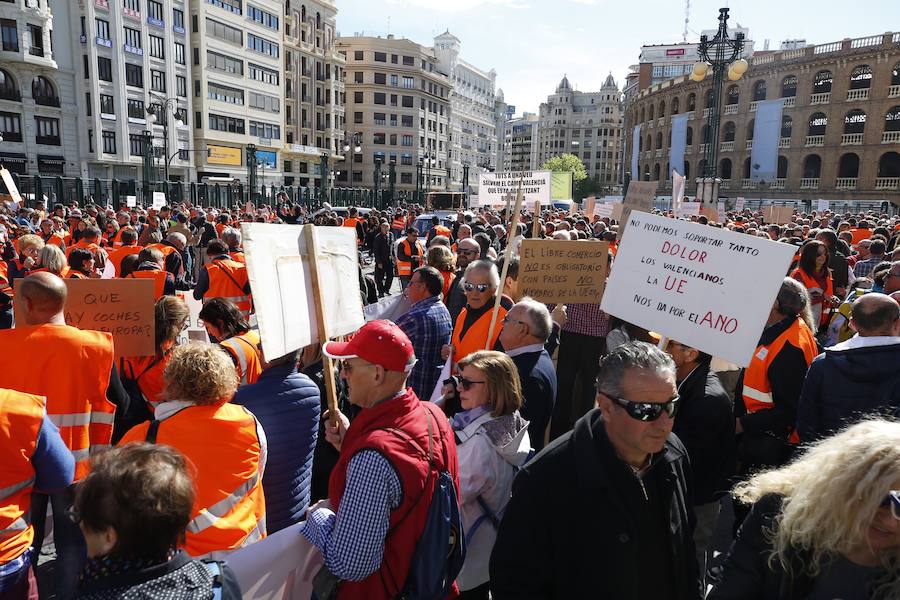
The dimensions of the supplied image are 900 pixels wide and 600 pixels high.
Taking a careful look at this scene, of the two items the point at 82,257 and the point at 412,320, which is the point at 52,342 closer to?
the point at 412,320

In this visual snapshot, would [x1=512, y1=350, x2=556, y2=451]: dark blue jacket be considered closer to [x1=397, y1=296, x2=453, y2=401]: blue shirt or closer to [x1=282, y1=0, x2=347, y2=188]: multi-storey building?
[x1=397, y1=296, x2=453, y2=401]: blue shirt

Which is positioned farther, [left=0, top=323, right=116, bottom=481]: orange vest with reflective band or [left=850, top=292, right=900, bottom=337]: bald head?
[left=850, top=292, right=900, bottom=337]: bald head

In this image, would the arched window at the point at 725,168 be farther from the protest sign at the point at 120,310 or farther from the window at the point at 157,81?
the protest sign at the point at 120,310

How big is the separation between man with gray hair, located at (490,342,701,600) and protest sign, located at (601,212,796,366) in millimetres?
1037

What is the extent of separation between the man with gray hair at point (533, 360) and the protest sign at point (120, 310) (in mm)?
2296

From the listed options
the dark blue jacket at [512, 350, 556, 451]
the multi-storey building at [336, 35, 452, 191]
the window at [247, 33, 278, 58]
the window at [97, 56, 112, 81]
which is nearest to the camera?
the dark blue jacket at [512, 350, 556, 451]

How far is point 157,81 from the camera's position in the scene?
50.1 m

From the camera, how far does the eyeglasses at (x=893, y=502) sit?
5.52 ft

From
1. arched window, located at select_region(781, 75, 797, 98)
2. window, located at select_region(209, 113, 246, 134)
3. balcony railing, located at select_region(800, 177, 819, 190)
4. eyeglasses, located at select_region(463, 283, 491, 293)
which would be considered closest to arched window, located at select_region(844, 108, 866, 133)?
balcony railing, located at select_region(800, 177, 819, 190)

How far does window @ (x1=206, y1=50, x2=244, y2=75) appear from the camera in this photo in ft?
180

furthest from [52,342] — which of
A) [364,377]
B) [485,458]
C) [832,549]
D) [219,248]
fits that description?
[219,248]

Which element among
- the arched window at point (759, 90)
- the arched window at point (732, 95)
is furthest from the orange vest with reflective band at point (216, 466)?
the arched window at point (732, 95)

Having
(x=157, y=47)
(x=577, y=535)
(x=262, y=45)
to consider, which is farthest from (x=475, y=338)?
(x=262, y=45)

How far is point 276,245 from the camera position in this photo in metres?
2.89
